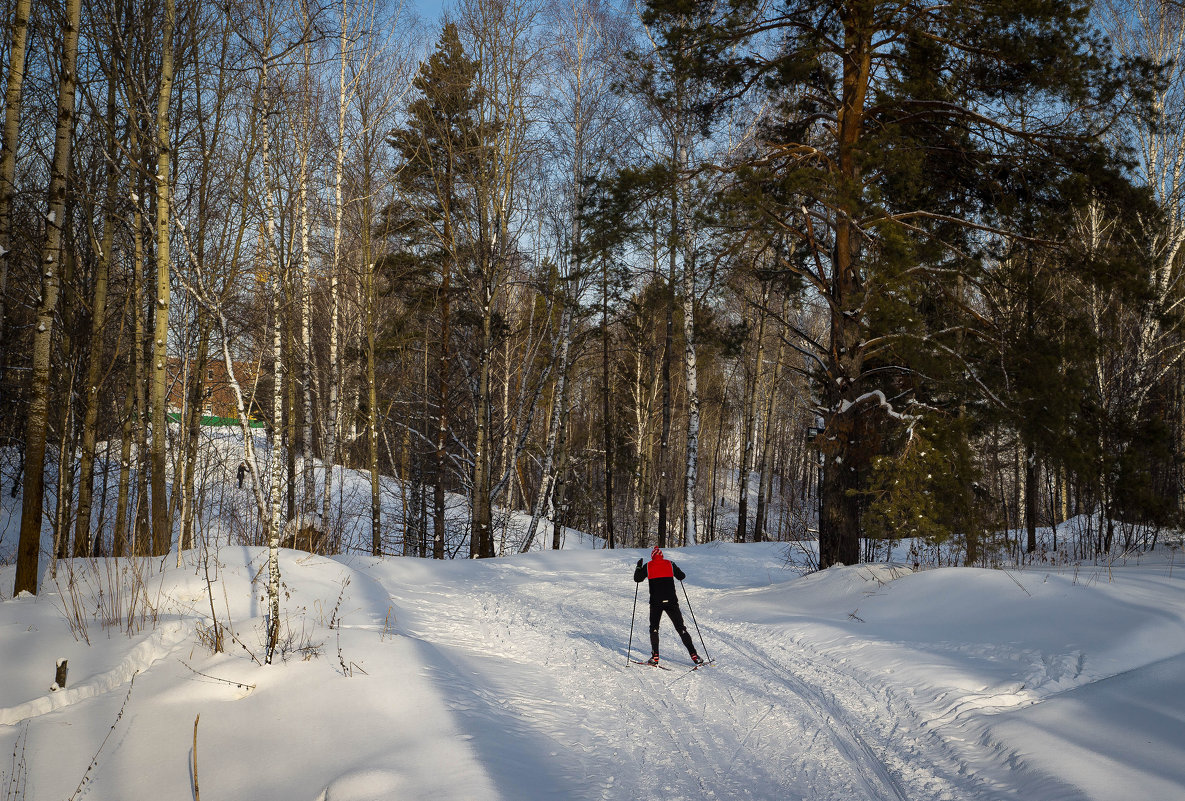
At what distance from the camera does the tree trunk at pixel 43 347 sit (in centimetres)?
711

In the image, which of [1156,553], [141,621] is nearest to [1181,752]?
[141,621]

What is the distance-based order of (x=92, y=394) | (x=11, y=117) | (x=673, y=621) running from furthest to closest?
(x=92, y=394)
(x=673, y=621)
(x=11, y=117)

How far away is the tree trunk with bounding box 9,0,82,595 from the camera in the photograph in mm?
7105

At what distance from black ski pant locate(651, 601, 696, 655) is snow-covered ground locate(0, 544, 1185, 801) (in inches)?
12.8

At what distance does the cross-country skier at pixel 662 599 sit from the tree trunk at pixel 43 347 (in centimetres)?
659

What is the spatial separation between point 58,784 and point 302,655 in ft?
6.38

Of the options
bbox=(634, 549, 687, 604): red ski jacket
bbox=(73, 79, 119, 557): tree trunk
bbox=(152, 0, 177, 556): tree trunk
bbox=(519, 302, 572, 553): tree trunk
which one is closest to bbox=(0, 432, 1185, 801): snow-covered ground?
bbox=(634, 549, 687, 604): red ski jacket

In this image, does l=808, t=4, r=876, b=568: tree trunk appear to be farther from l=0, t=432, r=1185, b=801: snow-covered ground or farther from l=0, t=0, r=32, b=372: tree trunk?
l=0, t=0, r=32, b=372: tree trunk

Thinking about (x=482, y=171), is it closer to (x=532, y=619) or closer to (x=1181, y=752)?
(x=532, y=619)

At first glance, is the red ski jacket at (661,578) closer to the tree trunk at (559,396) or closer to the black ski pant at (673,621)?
the black ski pant at (673,621)

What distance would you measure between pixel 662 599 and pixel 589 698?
6.05 feet

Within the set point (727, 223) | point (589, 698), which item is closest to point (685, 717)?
point (589, 698)

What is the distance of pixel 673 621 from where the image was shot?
754 centimetres

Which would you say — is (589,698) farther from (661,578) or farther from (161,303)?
(161,303)
